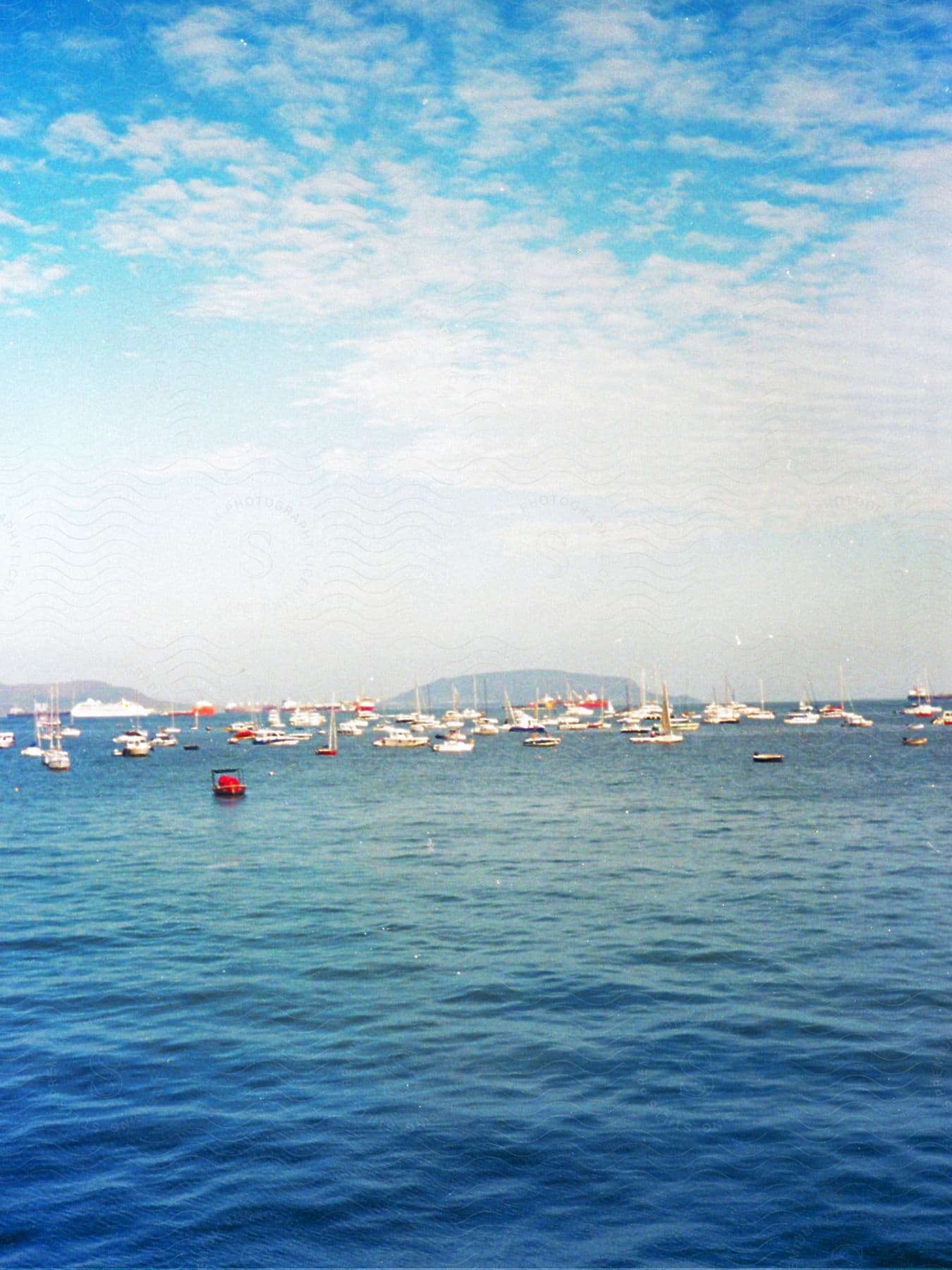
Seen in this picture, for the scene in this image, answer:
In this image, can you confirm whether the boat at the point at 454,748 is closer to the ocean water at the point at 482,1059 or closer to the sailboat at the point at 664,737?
the sailboat at the point at 664,737

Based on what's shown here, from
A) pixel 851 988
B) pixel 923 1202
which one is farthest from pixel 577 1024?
pixel 923 1202

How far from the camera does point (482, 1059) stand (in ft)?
73.3

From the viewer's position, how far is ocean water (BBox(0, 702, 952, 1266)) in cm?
1544

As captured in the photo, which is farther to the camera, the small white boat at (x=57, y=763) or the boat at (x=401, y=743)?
the boat at (x=401, y=743)

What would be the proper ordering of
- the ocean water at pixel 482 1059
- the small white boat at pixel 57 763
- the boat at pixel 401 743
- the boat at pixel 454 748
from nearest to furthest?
the ocean water at pixel 482 1059
the small white boat at pixel 57 763
the boat at pixel 454 748
the boat at pixel 401 743

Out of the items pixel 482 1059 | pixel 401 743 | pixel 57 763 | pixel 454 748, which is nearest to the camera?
pixel 482 1059

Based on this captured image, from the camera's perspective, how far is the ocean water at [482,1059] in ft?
50.6

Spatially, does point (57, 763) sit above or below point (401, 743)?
above

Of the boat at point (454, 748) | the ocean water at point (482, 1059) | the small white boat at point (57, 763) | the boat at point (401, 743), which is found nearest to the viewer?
the ocean water at point (482, 1059)

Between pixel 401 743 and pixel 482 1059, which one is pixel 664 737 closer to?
pixel 401 743

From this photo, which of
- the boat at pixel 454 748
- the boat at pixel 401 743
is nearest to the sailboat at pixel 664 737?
the boat at pixel 454 748

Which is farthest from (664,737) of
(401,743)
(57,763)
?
(57,763)

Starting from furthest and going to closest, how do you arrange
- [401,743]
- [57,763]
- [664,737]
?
1. [401,743]
2. [664,737]
3. [57,763]

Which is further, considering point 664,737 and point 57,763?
point 664,737
